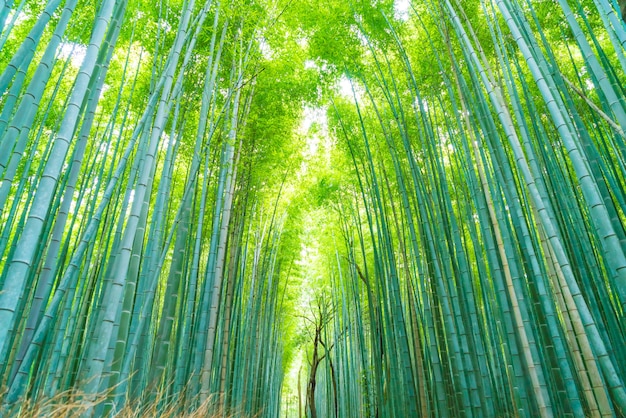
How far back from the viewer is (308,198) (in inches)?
290

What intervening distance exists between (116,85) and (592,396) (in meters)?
5.69

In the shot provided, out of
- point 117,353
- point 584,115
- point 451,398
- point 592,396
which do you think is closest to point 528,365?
point 592,396

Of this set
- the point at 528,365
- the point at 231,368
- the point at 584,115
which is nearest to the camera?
the point at 528,365

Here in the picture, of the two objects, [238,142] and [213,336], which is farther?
[238,142]

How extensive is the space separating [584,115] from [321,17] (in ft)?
10.4

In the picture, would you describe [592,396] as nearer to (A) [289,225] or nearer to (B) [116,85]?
(B) [116,85]

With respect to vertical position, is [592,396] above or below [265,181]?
below

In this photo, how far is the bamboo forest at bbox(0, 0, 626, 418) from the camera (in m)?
1.86

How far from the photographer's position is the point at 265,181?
→ 623 centimetres

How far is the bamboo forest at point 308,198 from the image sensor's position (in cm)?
186

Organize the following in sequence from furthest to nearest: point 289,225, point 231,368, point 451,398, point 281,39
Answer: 1. point 289,225
2. point 231,368
3. point 281,39
4. point 451,398

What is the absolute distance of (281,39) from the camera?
482 centimetres

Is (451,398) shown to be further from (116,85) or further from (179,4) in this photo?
(116,85)

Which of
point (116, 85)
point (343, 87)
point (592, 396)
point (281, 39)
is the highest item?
point (343, 87)
